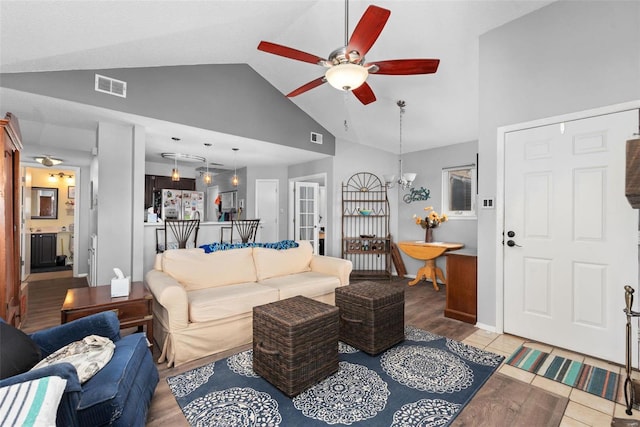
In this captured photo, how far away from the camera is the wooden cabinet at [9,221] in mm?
1939

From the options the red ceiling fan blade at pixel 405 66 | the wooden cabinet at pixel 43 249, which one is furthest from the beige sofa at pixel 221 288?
the wooden cabinet at pixel 43 249

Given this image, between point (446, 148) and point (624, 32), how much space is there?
3086mm

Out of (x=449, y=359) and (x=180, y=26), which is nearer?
(x=449, y=359)

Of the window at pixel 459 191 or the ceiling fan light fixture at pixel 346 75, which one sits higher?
the ceiling fan light fixture at pixel 346 75

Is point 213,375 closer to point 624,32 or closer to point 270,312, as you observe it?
point 270,312

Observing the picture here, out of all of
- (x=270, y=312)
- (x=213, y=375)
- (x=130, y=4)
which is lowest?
(x=213, y=375)

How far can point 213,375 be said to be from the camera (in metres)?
2.16

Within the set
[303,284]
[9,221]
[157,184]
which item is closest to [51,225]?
[157,184]

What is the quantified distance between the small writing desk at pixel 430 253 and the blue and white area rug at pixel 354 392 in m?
2.22

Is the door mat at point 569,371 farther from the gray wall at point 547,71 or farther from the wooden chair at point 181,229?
the wooden chair at point 181,229

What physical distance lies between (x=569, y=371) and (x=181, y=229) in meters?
4.76

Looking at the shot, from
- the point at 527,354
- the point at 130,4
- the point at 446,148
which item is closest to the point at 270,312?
the point at 527,354

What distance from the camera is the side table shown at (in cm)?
205

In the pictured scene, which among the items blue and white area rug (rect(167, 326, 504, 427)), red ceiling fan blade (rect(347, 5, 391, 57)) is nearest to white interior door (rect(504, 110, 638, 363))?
blue and white area rug (rect(167, 326, 504, 427))
